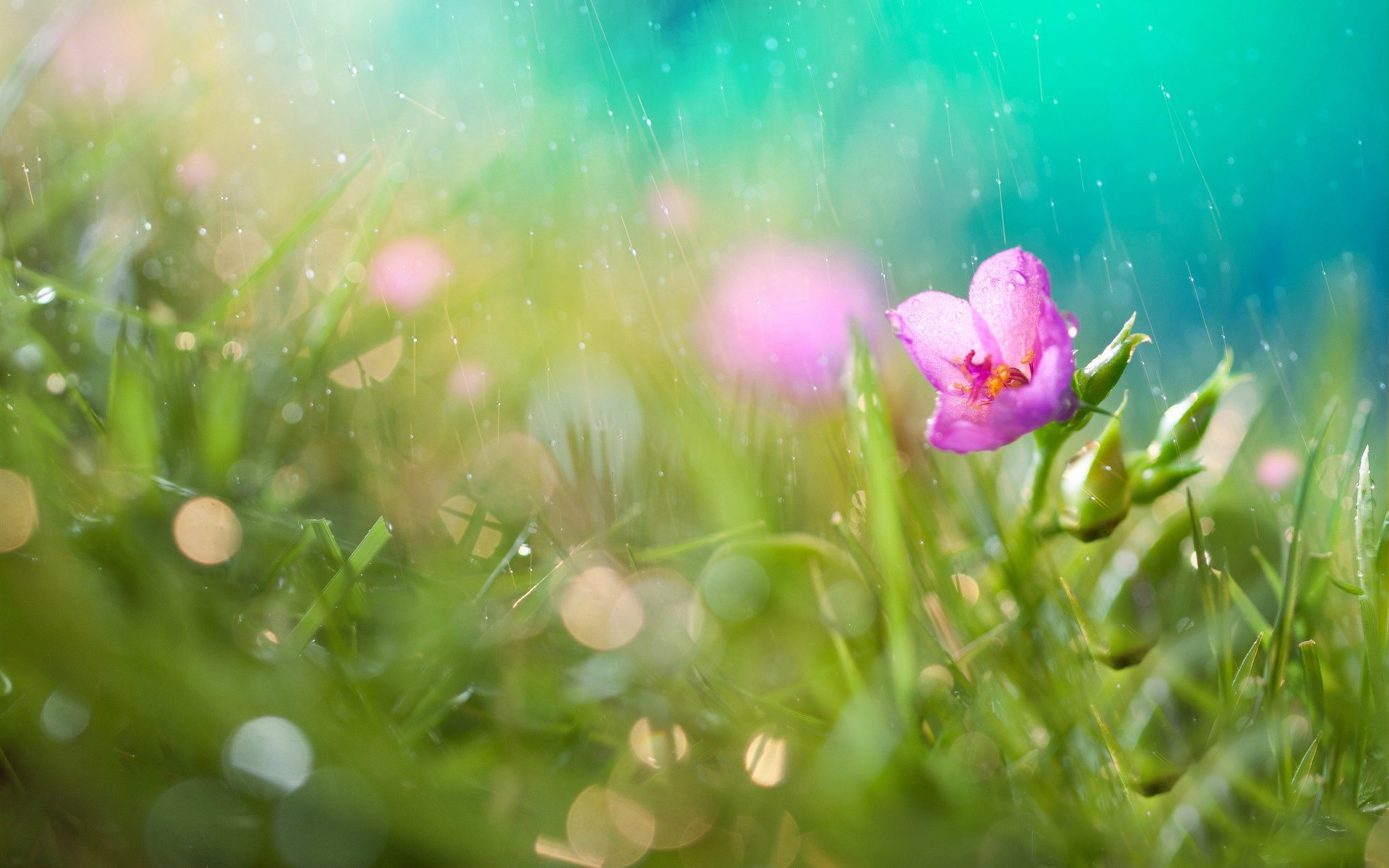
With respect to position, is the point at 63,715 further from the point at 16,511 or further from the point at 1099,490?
the point at 1099,490

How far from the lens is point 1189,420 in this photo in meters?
0.16

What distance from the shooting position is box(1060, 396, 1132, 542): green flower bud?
15 cm

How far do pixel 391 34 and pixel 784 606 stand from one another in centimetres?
19

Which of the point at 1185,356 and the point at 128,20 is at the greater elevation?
the point at 128,20

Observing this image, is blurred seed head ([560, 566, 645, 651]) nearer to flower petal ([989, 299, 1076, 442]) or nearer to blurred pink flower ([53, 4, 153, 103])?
flower petal ([989, 299, 1076, 442])

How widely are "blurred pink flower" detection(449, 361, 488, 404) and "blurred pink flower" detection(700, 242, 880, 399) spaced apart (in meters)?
0.06

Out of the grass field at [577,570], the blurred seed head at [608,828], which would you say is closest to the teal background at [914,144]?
the grass field at [577,570]

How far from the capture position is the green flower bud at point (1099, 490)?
15 cm

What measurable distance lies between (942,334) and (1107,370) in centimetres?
3

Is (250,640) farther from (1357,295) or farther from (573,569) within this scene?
(1357,295)

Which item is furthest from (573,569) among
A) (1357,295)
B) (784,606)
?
(1357,295)

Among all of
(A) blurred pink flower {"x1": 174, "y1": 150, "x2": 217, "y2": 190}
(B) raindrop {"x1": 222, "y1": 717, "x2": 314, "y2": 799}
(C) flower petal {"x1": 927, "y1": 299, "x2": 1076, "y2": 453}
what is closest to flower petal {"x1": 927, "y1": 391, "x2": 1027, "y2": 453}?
(C) flower petal {"x1": 927, "y1": 299, "x2": 1076, "y2": 453}

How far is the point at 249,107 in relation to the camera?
10.7 inches

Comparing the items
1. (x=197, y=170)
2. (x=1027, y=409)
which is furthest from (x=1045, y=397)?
(x=197, y=170)
